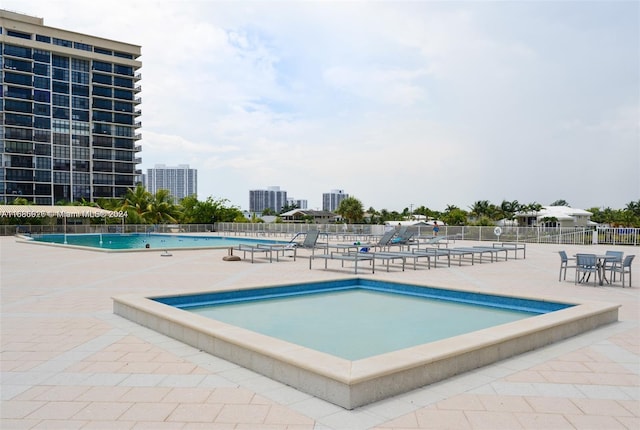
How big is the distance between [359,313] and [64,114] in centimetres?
7039

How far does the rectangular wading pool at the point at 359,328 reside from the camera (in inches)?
141

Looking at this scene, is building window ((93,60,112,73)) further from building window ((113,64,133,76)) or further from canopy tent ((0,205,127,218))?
canopy tent ((0,205,127,218))

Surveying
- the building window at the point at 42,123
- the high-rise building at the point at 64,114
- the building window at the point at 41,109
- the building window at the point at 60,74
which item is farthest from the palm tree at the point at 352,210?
the building window at the point at 60,74

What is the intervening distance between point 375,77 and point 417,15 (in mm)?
6324

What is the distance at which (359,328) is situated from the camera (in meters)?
6.45

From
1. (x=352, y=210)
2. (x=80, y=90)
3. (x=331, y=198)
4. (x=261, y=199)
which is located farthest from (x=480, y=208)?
(x=261, y=199)

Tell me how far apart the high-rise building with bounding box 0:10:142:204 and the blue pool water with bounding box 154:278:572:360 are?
65678 millimetres

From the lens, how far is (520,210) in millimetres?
80312

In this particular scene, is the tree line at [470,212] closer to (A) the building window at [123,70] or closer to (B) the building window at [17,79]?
(A) the building window at [123,70]

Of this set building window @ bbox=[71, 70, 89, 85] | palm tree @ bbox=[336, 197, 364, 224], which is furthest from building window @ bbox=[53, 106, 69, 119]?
palm tree @ bbox=[336, 197, 364, 224]

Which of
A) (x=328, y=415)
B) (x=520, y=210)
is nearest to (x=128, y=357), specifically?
(x=328, y=415)

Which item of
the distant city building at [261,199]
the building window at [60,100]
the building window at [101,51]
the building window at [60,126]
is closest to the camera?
the building window at [60,126]

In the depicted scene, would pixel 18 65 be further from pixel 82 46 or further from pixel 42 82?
pixel 82 46

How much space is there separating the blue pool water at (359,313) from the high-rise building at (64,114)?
65.7 m
